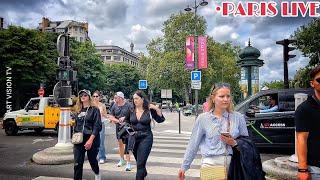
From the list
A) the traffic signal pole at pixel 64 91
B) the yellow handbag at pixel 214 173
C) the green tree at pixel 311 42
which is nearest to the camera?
the yellow handbag at pixel 214 173

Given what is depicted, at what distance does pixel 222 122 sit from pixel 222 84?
0.38m

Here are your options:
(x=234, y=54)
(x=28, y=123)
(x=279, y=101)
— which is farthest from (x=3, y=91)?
(x=234, y=54)

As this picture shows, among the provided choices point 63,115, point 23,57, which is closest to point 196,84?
point 63,115

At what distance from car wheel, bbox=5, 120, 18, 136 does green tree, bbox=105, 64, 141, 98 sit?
7403 centimetres

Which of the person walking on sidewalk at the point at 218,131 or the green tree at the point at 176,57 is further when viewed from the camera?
the green tree at the point at 176,57

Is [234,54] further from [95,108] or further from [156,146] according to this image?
[95,108]

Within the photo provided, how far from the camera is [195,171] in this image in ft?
26.2

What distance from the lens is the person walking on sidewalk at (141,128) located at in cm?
588

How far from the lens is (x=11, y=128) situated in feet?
57.7

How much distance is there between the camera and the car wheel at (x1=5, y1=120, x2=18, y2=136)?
1753cm

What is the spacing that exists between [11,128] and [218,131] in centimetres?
1607

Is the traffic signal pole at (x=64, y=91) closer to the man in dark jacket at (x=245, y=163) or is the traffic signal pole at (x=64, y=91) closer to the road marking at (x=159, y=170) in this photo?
the road marking at (x=159, y=170)

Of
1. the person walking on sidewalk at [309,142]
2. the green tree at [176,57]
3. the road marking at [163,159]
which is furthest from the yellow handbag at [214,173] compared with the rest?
the green tree at [176,57]

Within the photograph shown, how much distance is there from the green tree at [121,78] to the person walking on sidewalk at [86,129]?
3380 inches
